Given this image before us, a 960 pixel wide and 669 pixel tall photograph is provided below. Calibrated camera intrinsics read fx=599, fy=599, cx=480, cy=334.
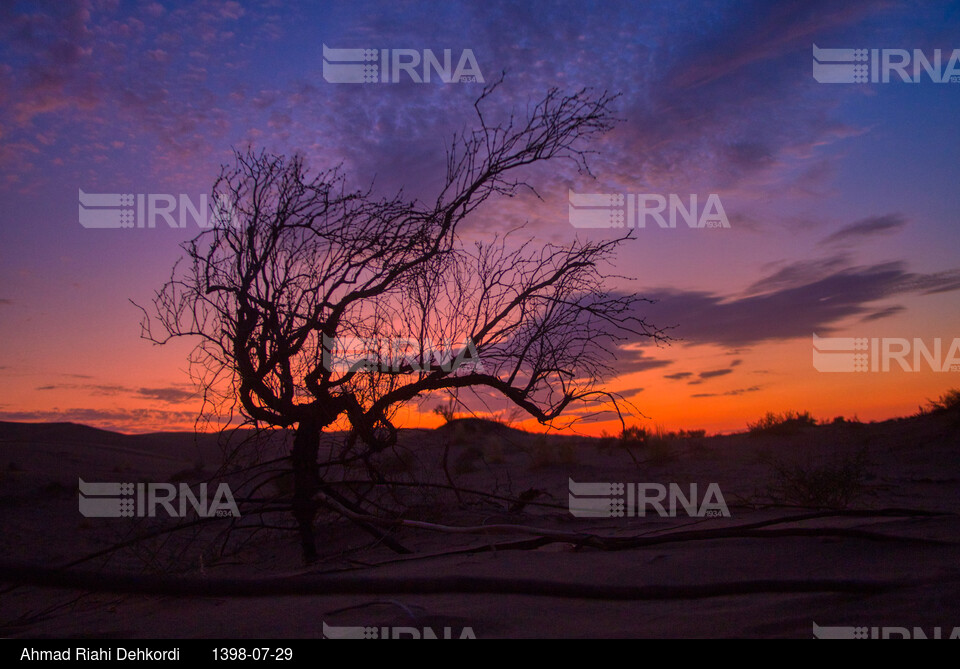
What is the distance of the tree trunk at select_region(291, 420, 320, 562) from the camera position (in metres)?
6.43

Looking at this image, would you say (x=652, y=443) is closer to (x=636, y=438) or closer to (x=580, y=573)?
(x=636, y=438)

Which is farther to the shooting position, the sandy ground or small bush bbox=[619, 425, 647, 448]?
small bush bbox=[619, 425, 647, 448]

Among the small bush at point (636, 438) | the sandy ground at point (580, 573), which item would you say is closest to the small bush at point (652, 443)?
the small bush at point (636, 438)

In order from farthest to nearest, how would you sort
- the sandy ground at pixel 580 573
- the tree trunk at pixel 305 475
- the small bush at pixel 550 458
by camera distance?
the small bush at pixel 550 458 < the tree trunk at pixel 305 475 < the sandy ground at pixel 580 573

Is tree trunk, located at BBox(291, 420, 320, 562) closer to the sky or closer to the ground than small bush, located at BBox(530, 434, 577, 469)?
closer to the sky

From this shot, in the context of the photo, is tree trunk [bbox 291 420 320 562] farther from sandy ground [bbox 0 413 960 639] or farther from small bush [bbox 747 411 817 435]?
small bush [bbox 747 411 817 435]

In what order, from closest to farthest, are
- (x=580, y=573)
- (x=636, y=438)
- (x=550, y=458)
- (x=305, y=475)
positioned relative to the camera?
(x=580, y=573) → (x=305, y=475) → (x=550, y=458) → (x=636, y=438)

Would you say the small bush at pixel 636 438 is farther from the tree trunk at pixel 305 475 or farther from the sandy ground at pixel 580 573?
the tree trunk at pixel 305 475

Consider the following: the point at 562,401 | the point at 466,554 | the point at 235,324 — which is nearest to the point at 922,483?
the point at 562,401

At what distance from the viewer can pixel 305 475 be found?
260 inches

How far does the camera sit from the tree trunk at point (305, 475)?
6.43 meters

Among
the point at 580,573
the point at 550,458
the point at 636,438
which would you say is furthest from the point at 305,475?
the point at 636,438

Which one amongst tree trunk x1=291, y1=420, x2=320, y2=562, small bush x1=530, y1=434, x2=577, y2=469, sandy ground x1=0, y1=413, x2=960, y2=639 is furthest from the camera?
small bush x1=530, y1=434, x2=577, y2=469

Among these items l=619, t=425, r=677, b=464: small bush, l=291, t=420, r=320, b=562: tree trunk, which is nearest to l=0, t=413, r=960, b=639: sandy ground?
l=291, t=420, r=320, b=562: tree trunk
